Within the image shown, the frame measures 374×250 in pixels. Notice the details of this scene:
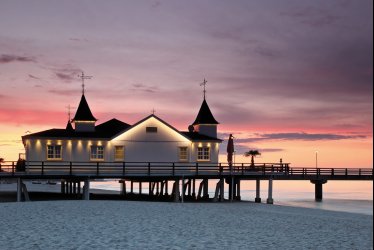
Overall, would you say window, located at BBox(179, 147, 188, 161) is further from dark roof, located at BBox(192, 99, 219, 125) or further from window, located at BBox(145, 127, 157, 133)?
dark roof, located at BBox(192, 99, 219, 125)

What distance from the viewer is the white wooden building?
39.5m

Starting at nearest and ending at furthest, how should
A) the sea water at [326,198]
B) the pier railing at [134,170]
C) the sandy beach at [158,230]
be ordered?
the sandy beach at [158,230]
the pier railing at [134,170]
the sea water at [326,198]

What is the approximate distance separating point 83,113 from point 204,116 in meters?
10.3

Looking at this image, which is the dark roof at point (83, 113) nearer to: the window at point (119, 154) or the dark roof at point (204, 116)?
the window at point (119, 154)

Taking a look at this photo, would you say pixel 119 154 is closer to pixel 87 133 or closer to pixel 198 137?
pixel 87 133

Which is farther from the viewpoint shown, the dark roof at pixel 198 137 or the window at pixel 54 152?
the dark roof at pixel 198 137

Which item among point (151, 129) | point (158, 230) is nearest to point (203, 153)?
point (151, 129)

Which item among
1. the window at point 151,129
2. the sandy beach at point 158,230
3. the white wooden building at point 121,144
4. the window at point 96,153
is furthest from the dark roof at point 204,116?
the sandy beach at point 158,230

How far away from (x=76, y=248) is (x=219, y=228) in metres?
7.08

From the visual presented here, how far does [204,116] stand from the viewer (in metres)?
47.8

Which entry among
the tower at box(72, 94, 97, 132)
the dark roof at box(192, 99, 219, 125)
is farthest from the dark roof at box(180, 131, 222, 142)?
the tower at box(72, 94, 97, 132)

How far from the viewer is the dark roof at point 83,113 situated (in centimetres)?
4310

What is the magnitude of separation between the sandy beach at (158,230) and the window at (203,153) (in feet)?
49.4

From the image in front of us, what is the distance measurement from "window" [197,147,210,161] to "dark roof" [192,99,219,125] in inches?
193
